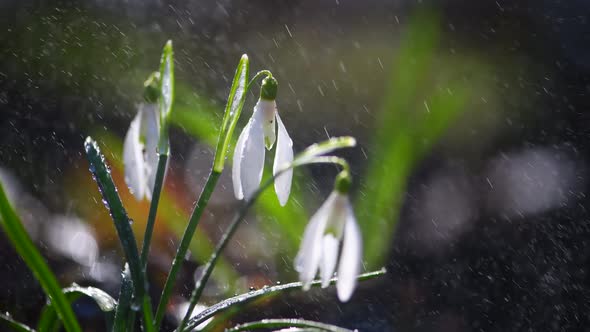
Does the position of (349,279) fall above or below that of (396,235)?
above

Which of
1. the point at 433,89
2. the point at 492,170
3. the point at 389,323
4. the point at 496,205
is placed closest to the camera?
the point at 389,323

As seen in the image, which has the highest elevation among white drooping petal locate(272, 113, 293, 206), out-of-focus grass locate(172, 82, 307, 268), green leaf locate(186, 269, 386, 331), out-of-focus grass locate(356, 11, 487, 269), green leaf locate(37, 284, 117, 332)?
white drooping petal locate(272, 113, 293, 206)

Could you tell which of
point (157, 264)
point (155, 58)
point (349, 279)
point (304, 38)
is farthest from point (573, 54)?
point (349, 279)

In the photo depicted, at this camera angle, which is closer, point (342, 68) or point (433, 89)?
point (433, 89)

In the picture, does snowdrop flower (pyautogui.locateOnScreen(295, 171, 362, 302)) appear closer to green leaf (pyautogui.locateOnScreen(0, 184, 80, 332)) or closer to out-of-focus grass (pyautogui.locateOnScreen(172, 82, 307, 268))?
green leaf (pyautogui.locateOnScreen(0, 184, 80, 332))

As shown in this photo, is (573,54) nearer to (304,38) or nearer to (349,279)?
(304,38)

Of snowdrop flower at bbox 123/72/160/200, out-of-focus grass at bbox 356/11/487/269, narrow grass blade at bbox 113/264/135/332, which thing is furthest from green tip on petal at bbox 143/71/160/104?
out-of-focus grass at bbox 356/11/487/269
